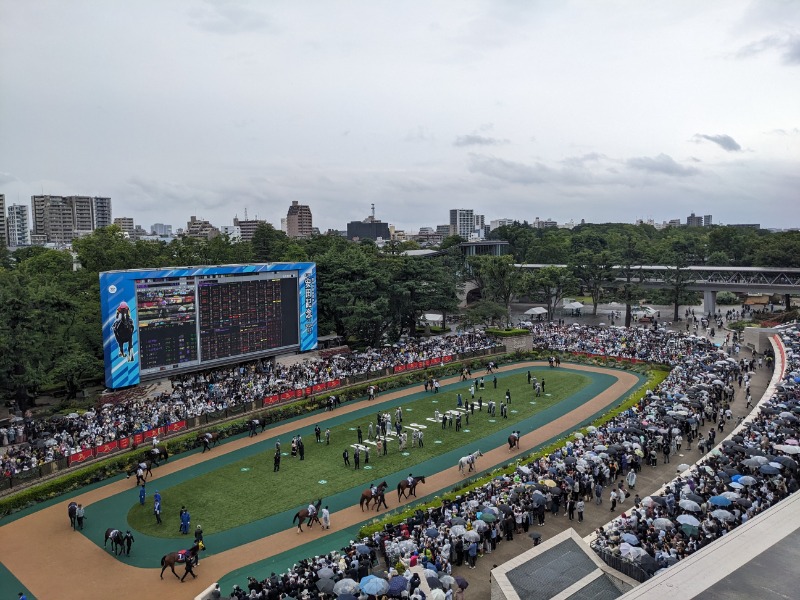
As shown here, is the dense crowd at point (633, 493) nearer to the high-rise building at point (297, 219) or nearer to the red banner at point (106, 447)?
the red banner at point (106, 447)

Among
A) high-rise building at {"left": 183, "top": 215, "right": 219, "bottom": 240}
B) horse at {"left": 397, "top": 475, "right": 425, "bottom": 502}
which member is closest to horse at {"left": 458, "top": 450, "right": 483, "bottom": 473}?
horse at {"left": 397, "top": 475, "right": 425, "bottom": 502}

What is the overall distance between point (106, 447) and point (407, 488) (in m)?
13.8

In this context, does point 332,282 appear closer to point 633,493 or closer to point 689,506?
point 633,493

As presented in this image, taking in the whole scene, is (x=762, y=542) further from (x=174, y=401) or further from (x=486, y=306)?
(x=486, y=306)

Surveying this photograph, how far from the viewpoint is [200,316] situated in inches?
1341

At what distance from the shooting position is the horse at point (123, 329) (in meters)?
30.2

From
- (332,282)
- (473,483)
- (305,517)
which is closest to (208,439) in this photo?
(305,517)

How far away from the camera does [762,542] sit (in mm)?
14641

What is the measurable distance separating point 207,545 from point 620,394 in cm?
2670

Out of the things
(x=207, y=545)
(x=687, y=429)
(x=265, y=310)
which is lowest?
(x=207, y=545)

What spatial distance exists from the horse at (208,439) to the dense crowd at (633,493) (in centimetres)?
1283

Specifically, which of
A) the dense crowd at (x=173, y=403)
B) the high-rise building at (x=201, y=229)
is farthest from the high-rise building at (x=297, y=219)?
the dense crowd at (x=173, y=403)

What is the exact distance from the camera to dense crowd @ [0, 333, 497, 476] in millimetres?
26297

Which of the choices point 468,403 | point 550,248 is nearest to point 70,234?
point 550,248
